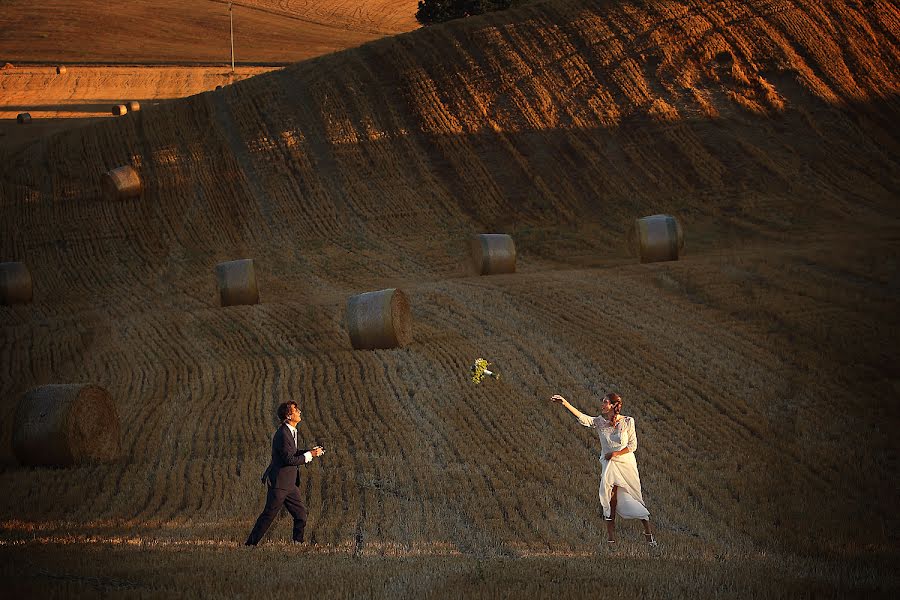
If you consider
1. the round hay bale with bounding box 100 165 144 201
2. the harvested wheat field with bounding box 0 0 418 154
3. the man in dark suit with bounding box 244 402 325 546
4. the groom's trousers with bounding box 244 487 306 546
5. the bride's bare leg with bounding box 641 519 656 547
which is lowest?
the bride's bare leg with bounding box 641 519 656 547

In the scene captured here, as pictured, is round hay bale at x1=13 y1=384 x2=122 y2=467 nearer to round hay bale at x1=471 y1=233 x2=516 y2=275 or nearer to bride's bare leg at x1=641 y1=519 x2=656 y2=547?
bride's bare leg at x1=641 y1=519 x2=656 y2=547

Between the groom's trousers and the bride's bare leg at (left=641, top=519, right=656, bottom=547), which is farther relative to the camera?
the bride's bare leg at (left=641, top=519, right=656, bottom=547)

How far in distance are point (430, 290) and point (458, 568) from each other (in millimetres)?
14470

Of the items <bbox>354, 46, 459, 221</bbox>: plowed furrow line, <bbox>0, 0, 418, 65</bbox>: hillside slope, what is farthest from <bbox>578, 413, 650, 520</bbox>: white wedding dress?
<bbox>0, 0, 418, 65</bbox>: hillside slope

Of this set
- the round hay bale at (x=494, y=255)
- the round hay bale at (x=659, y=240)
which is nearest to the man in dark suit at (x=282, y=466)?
the round hay bale at (x=494, y=255)

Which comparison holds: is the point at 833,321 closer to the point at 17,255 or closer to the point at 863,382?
the point at 863,382

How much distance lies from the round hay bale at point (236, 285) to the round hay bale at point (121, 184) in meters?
11.9

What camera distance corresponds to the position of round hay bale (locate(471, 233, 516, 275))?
25469 mm

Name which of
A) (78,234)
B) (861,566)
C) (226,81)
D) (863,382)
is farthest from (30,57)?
(861,566)

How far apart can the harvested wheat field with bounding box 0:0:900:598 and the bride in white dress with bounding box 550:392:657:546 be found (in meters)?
0.44

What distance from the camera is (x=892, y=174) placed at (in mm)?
34156

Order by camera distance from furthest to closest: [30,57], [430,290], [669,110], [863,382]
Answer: [30,57] → [669,110] → [430,290] → [863,382]

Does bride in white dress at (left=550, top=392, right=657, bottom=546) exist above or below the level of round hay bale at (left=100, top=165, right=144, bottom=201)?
below

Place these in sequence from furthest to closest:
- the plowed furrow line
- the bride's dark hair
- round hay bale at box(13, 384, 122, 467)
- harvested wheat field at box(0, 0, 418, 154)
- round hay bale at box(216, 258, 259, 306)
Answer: harvested wheat field at box(0, 0, 418, 154), the plowed furrow line, round hay bale at box(216, 258, 259, 306), round hay bale at box(13, 384, 122, 467), the bride's dark hair
